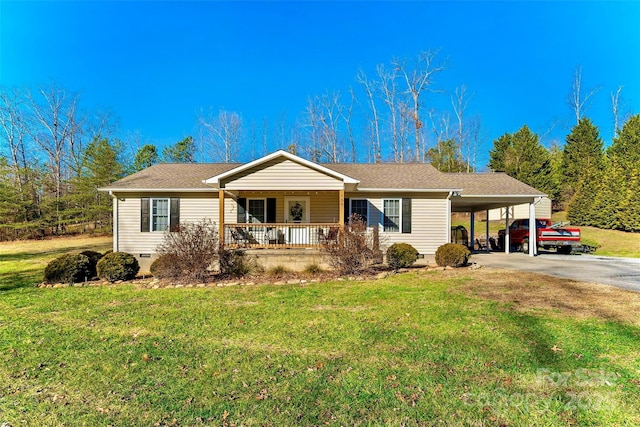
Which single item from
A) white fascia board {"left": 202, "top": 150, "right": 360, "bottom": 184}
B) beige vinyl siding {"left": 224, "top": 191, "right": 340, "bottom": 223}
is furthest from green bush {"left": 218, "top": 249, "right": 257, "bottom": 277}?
beige vinyl siding {"left": 224, "top": 191, "right": 340, "bottom": 223}

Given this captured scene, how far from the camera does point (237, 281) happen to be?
947 centimetres

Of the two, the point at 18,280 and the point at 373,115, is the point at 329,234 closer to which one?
the point at 18,280

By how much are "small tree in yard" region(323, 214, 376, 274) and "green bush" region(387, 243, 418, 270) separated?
126 centimetres

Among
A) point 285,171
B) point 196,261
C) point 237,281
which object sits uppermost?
point 285,171

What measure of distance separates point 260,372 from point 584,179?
30778 millimetres

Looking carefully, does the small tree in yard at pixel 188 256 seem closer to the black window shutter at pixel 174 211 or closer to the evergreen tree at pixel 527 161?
the black window shutter at pixel 174 211

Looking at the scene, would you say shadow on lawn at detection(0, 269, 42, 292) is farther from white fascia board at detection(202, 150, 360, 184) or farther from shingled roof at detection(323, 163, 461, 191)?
shingled roof at detection(323, 163, 461, 191)

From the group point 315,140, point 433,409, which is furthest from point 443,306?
point 315,140

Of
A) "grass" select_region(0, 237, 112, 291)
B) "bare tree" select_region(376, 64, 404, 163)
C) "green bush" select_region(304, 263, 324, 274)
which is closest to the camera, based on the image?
"grass" select_region(0, 237, 112, 291)

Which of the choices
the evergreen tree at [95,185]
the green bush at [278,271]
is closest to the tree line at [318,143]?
the evergreen tree at [95,185]

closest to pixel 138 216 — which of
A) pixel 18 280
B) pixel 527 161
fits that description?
pixel 18 280

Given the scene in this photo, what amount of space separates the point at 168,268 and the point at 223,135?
76.4 ft

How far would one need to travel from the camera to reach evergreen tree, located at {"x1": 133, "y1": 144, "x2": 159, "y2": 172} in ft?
102

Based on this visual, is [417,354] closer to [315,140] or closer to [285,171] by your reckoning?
[285,171]
